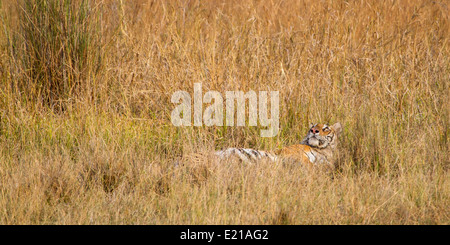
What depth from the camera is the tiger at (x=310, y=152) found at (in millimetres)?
3664

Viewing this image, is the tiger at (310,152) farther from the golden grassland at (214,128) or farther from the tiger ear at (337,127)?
the golden grassland at (214,128)

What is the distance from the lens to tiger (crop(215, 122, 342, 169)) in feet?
12.0

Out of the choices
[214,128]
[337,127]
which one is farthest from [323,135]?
[214,128]

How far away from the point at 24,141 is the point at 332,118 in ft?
8.07

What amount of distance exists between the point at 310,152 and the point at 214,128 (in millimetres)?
823

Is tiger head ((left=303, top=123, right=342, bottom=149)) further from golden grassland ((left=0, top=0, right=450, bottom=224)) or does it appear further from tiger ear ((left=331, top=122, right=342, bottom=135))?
golden grassland ((left=0, top=0, right=450, bottom=224))

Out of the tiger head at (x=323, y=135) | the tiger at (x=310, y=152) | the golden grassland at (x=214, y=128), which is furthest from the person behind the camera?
the tiger head at (x=323, y=135)

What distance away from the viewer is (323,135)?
392cm

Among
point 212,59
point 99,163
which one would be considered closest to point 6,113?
point 99,163

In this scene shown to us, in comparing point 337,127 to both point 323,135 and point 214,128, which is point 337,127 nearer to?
point 323,135

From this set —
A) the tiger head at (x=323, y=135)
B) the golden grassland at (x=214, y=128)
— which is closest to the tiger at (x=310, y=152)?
the tiger head at (x=323, y=135)

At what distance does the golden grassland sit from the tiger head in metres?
0.11

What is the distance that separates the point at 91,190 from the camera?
3256mm

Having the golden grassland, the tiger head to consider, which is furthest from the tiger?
the golden grassland
